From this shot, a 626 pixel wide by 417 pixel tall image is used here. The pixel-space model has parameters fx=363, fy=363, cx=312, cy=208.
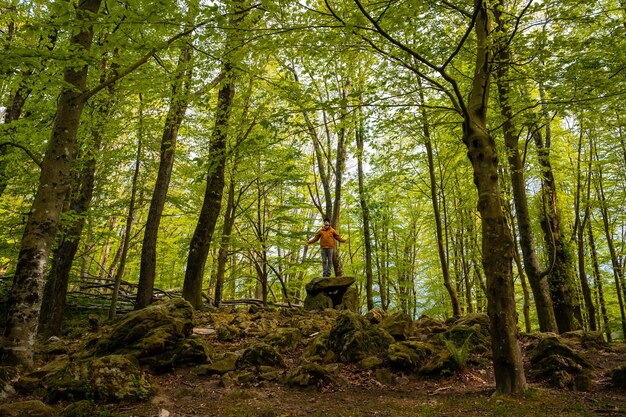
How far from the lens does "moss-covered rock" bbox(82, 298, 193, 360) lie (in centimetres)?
598

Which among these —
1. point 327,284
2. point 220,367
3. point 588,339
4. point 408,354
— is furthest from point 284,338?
point 588,339

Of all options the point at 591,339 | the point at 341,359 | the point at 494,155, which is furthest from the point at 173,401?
the point at 591,339

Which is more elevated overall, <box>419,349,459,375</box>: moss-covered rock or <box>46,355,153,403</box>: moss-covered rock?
<box>419,349,459,375</box>: moss-covered rock

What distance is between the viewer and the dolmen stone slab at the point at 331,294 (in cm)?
1180

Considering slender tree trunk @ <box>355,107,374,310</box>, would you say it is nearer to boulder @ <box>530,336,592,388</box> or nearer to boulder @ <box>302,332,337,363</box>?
boulder @ <box>302,332,337,363</box>

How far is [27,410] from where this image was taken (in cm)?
396

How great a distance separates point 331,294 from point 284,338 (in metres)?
5.07

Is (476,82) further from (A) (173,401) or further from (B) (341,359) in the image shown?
(A) (173,401)

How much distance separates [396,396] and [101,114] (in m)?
10.3

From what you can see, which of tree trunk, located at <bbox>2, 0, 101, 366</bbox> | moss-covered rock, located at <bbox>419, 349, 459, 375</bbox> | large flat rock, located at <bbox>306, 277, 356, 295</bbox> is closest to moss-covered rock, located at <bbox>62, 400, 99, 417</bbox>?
tree trunk, located at <bbox>2, 0, 101, 366</bbox>

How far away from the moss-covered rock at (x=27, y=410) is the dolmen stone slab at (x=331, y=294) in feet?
27.0

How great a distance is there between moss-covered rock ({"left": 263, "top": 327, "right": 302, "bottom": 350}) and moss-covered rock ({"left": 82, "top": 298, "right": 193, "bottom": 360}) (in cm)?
158

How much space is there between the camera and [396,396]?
16.3 feet

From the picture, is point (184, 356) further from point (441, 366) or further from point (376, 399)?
point (441, 366)
